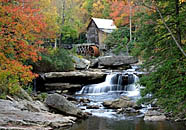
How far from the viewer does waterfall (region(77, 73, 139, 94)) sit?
60.9 feet

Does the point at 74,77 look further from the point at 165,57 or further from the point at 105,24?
the point at 105,24

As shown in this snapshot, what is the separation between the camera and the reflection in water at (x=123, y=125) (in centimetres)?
821

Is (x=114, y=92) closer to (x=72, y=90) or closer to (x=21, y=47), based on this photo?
(x=72, y=90)

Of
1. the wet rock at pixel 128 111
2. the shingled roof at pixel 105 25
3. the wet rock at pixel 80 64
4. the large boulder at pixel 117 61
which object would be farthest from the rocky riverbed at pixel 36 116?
the shingled roof at pixel 105 25

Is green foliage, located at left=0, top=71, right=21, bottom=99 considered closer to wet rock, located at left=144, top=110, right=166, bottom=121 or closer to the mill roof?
wet rock, located at left=144, top=110, right=166, bottom=121

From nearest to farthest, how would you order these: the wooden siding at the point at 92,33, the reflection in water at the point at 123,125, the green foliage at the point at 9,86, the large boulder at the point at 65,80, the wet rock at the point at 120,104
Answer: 1. the reflection in water at the point at 123,125
2. the green foliage at the point at 9,86
3. the wet rock at the point at 120,104
4. the large boulder at the point at 65,80
5. the wooden siding at the point at 92,33

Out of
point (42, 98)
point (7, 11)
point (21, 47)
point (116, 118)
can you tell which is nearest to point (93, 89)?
point (42, 98)

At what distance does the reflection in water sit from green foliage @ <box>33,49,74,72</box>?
10.7 meters

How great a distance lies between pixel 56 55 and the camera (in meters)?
20.2

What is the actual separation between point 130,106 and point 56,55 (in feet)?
32.7

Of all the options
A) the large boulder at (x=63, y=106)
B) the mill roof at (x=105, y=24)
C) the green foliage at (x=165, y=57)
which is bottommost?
the large boulder at (x=63, y=106)

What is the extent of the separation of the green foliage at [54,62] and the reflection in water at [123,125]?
10.7m

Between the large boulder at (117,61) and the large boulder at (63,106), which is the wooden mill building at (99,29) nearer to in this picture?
the large boulder at (117,61)

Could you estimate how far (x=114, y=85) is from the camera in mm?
19031
